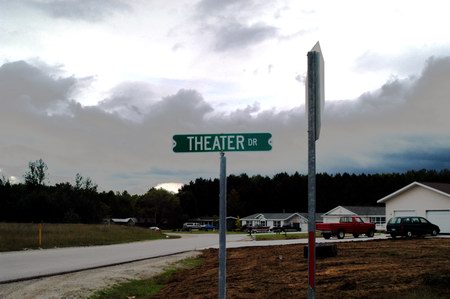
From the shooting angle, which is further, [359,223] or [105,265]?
[359,223]

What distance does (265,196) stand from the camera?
6181 inches

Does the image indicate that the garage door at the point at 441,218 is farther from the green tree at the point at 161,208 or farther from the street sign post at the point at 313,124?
the green tree at the point at 161,208

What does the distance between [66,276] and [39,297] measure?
4.45 m

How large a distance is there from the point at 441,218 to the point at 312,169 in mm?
48906

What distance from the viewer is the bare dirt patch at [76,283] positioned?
1284 centimetres

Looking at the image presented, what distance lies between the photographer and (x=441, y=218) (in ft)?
163

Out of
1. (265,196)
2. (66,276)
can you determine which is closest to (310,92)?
(66,276)

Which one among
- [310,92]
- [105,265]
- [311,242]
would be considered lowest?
[105,265]

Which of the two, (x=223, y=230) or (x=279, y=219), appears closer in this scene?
(x=223, y=230)

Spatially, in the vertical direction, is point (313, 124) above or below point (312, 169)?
above

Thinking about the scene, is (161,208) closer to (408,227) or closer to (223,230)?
(408,227)

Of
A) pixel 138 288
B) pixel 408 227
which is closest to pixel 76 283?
pixel 138 288

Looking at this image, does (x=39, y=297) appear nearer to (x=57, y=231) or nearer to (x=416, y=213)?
(x=57, y=231)

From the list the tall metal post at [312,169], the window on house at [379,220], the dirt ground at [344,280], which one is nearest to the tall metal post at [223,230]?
the tall metal post at [312,169]
